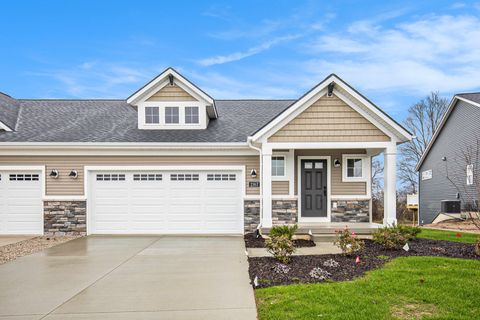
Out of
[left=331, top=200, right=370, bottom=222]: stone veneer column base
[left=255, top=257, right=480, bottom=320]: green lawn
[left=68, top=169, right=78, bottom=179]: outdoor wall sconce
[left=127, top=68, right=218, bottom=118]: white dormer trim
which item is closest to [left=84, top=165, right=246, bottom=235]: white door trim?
[left=68, top=169, right=78, bottom=179]: outdoor wall sconce

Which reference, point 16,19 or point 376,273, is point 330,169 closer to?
point 376,273

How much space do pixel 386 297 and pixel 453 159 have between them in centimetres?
1742

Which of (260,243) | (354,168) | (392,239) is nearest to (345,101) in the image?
(354,168)

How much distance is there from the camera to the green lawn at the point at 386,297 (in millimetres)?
4285

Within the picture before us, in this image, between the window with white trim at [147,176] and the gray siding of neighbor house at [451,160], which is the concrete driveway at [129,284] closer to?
the window with white trim at [147,176]

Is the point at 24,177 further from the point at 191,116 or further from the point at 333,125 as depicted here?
the point at 333,125

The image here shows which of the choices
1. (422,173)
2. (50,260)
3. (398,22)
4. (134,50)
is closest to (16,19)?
(134,50)

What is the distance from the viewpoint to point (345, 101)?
34.3 feet

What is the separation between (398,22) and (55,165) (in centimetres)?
1505

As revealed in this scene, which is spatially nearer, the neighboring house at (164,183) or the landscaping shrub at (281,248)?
the landscaping shrub at (281,248)

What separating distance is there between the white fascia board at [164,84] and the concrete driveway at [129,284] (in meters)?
5.54

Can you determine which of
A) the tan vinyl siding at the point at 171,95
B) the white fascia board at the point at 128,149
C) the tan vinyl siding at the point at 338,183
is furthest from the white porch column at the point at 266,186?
the tan vinyl siding at the point at 171,95

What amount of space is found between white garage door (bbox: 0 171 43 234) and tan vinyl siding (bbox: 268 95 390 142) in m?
8.82

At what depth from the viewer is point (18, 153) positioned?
11.7m
